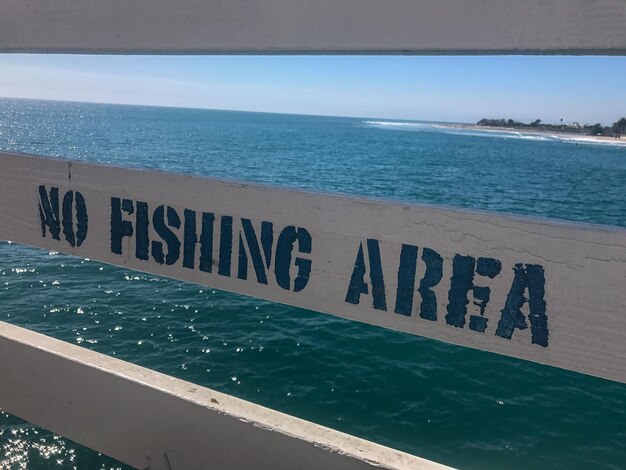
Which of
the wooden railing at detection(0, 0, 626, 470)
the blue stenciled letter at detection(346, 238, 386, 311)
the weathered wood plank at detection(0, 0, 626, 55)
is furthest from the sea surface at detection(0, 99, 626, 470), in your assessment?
the blue stenciled letter at detection(346, 238, 386, 311)

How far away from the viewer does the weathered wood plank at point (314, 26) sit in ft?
5.34

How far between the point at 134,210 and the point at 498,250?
1664mm

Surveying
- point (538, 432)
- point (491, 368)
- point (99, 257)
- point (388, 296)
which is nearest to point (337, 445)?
point (388, 296)

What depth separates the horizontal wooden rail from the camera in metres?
2.12

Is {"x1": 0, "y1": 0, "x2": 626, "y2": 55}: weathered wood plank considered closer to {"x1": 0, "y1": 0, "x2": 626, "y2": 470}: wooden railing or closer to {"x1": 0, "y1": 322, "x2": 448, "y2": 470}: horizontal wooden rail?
{"x1": 0, "y1": 0, "x2": 626, "y2": 470}: wooden railing

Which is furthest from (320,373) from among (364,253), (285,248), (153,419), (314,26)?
(314,26)

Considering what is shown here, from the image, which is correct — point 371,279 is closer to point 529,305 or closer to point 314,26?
point 529,305

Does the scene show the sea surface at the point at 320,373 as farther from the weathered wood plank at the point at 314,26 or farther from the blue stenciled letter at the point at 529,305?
the blue stenciled letter at the point at 529,305

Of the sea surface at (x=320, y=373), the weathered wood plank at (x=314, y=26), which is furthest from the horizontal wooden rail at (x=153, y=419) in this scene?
the sea surface at (x=320, y=373)

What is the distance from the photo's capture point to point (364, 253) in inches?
81.4

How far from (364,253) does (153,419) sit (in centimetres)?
129

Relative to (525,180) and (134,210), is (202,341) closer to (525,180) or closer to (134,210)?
(134,210)

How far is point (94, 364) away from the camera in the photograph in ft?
8.39

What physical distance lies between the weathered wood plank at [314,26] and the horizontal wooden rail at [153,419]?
59.2 inches
